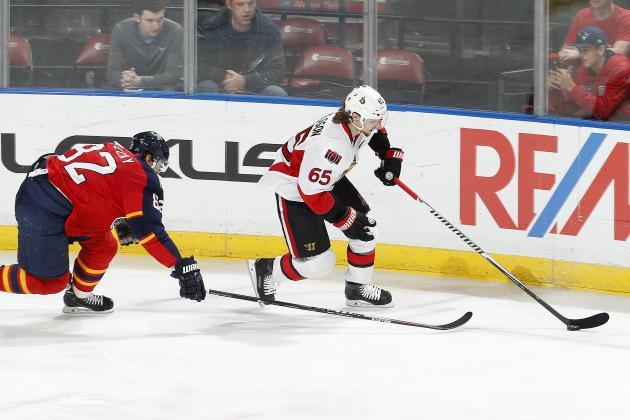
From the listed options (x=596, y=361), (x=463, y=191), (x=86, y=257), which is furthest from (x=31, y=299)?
(x=596, y=361)

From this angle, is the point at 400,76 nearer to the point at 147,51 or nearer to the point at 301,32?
the point at 301,32

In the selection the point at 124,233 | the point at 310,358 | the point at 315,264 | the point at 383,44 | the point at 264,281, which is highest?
the point at 383,44

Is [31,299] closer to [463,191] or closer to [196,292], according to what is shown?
[196,292]

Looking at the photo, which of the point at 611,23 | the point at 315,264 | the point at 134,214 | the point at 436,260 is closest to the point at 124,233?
the point at 134,214

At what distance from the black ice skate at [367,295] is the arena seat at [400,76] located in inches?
47.1

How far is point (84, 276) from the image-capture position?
523 centimetres

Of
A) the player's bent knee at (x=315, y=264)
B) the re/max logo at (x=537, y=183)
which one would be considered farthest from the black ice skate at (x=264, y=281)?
the re/max logo at (x=537, y=183)

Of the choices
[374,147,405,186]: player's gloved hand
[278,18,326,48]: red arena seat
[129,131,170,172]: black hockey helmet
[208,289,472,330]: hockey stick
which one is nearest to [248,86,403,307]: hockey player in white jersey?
[374,147,405,186]: player's gloved hand

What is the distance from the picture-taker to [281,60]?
6.56m

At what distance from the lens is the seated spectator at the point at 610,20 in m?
5.70

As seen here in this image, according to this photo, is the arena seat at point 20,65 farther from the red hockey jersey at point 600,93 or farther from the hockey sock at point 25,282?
the red hockey jersey at point 600,93

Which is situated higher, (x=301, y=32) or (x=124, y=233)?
(x=301, y=32)

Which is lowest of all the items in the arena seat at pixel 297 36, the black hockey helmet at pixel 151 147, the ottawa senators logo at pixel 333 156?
the ottawa senators logo at pixel 333 156

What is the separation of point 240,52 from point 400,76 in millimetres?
879
